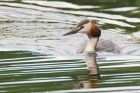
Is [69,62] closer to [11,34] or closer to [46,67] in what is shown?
[46,67]

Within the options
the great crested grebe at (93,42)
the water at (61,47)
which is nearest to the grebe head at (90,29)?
the great crested grebe at (93,42)

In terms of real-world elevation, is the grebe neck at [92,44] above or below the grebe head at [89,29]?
below

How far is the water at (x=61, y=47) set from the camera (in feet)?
40.2

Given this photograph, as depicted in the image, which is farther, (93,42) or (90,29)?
(90,29)

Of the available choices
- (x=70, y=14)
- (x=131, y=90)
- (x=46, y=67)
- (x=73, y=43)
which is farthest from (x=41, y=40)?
(x=131, y=90)

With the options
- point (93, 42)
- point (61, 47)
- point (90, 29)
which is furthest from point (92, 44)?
point (61, 47)

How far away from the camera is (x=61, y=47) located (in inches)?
678

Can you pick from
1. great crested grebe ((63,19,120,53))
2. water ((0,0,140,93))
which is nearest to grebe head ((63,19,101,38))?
great crested grebe ((63,19,120,53))

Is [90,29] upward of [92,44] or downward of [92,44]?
upward

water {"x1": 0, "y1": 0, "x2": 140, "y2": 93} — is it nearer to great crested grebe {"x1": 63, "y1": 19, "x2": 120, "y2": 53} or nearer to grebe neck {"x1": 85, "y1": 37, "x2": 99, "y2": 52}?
great crested grebe {"x1": 63, "y1": 19, "x2": 120, "y2": 53}

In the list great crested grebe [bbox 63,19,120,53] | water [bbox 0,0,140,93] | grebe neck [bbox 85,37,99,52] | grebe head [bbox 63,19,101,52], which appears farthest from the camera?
grebe head [bbox 63,19,101,52]

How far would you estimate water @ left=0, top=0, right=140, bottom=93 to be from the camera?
1225 centimetres

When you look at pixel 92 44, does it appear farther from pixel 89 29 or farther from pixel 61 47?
pixel 61 47

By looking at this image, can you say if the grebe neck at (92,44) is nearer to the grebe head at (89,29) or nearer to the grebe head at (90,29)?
the grebe head at (90,29)
